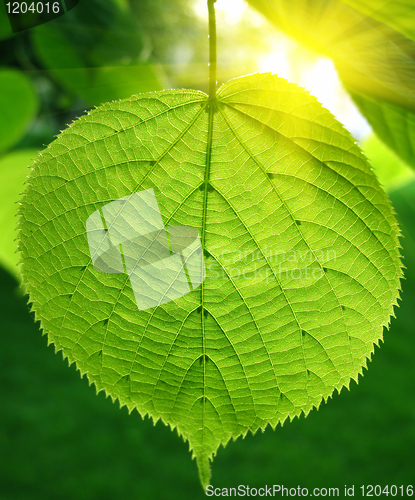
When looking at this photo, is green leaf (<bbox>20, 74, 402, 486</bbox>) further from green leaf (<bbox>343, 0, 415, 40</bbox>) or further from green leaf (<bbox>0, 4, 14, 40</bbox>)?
green leaf (<bbox>0, 4, 14, 40</bbox>)

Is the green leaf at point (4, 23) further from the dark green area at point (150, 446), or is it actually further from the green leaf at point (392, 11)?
the dark green area at point (150, 446)

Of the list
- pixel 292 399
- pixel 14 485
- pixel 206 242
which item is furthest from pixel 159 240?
pixel 14 485

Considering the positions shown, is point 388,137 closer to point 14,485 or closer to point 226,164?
point 226,164

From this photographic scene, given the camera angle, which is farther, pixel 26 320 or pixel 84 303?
pixel 26 320

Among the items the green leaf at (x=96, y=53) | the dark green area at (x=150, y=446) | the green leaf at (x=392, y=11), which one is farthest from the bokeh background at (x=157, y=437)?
the green leaf at (x=392, y=11)
